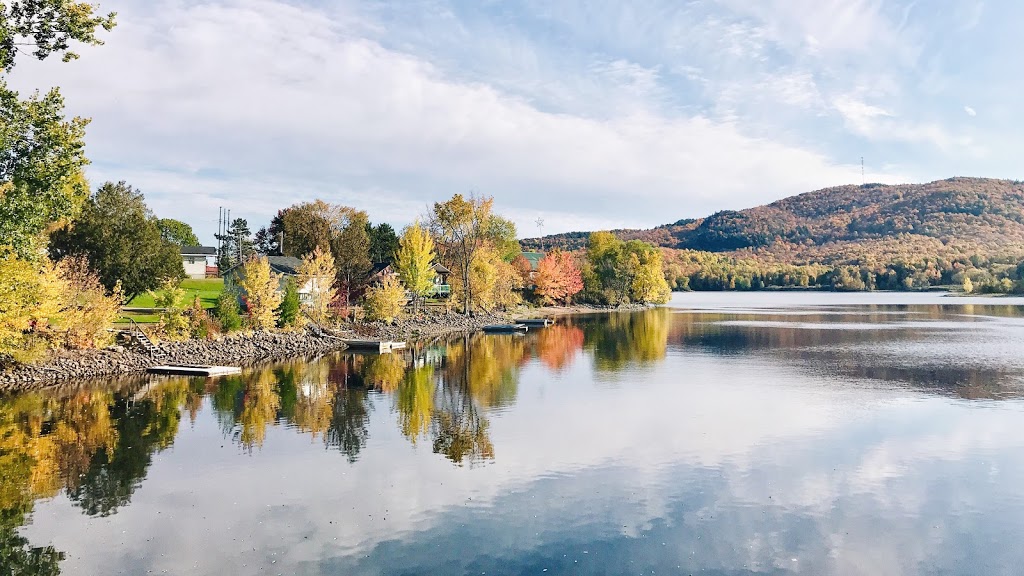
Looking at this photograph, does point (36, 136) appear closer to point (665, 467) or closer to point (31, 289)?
point (31, 289)

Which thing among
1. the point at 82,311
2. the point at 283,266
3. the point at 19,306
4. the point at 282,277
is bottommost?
the point at 82,311

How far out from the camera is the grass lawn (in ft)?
165

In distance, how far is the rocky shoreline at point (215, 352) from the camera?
102ft

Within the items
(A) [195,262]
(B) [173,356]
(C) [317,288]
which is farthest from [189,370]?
(A) [195,262]

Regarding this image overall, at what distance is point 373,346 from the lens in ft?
159

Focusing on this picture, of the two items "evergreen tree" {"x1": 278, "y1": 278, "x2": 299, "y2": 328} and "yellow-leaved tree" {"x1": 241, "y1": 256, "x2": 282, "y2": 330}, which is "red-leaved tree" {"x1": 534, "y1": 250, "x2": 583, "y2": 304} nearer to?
"evergreen tree" {"x1": 278, "y1": 278, "x2": 299, "y2": 328}

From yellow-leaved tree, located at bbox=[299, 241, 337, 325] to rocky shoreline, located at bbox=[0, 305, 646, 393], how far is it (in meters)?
2.06

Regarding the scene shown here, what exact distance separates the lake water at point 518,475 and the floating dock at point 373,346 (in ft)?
39.1

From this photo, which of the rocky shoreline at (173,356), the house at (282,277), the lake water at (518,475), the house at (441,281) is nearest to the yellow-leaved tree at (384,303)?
the house at (282,277)

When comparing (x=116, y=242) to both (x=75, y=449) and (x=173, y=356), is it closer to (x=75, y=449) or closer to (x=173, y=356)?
(x=173, y=356)

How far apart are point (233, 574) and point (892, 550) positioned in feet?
38.9

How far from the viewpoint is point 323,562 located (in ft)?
40.3

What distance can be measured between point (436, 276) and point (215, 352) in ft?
155

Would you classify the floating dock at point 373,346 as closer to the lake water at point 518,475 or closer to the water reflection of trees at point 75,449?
the lake water at point 518,475
